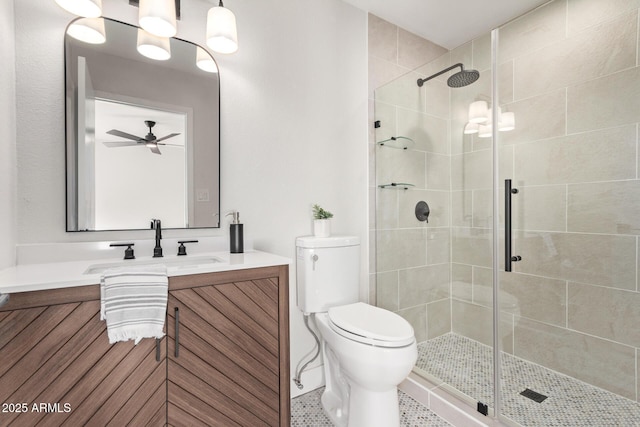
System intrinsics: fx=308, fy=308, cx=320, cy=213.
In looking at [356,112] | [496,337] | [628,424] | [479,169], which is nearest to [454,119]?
[479,169]

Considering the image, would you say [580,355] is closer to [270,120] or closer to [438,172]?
[438,172]

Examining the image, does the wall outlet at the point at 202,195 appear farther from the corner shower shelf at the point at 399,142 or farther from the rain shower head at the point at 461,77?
the rain shower head at the point at 461,77

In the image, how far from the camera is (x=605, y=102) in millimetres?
1568

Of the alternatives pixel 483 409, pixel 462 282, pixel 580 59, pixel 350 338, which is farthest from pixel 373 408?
pixel 580 59

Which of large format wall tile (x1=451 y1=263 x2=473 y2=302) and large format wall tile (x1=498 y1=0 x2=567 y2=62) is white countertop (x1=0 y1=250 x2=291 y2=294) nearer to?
large format wall tile (x1=451 y1=263 x2=473 y2=302)

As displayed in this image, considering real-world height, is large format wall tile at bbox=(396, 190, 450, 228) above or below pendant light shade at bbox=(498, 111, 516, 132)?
below

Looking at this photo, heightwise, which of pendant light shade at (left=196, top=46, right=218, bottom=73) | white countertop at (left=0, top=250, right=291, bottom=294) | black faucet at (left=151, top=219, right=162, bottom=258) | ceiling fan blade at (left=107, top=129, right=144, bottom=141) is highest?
pendant light shade at (left=196, top=46, right=218, bottom=73)

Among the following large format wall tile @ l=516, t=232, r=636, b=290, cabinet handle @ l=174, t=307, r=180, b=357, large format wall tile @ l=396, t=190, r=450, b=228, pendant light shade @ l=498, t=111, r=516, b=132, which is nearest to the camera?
cabinet handle @ l=174, t=307, r=180, b=357

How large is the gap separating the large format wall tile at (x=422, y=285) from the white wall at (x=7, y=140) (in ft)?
6.55

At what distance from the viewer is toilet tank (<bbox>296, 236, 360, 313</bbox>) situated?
1.70 metres

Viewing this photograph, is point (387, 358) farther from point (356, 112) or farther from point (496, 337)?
point (356, 112)

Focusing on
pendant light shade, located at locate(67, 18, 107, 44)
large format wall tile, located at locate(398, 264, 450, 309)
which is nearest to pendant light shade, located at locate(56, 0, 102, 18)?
pendant light shade, located at locate(67, 18, 107, 44)

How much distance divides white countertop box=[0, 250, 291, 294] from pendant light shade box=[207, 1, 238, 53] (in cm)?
102

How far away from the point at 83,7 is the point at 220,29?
53 centimetres
